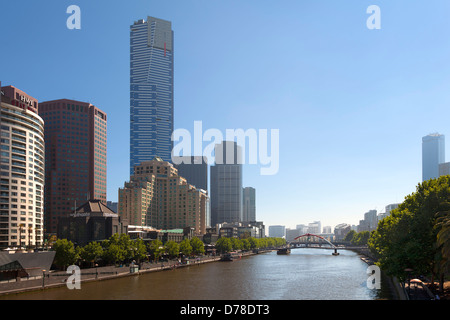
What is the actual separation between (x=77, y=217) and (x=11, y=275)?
55.5 m

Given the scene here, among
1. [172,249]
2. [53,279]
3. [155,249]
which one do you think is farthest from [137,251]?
[53,279]

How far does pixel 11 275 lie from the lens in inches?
3425

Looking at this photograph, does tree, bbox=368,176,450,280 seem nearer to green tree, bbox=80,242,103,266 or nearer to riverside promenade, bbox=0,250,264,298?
riverside promenade, bbox=0,250,264,298

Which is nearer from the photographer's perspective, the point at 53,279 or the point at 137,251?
the point at 53,279

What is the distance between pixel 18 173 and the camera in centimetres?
13662

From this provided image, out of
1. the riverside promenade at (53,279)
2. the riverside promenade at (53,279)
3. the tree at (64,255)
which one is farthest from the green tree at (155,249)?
the tree at (64,255)

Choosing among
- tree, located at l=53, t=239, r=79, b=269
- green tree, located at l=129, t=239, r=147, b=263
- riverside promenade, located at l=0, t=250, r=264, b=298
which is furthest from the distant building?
tree, located at l=53, t=239, r=79, b=269

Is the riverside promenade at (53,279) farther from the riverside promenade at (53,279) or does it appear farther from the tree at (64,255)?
the tree at (64,255)

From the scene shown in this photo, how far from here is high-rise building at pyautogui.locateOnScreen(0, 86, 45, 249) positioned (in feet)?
434

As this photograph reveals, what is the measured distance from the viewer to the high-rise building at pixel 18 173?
132250 mm

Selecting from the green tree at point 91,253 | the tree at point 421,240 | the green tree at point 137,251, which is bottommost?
the green tree at point 137,251

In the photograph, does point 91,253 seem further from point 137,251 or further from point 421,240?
point 421,240

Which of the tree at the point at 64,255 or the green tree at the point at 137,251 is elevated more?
the tree at the point at 64,255
